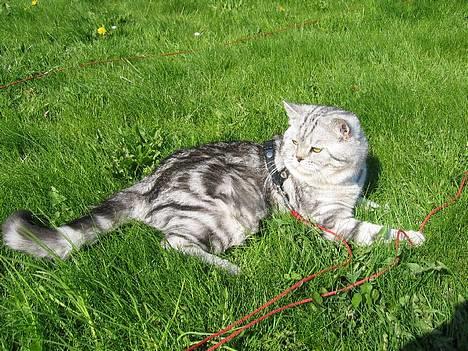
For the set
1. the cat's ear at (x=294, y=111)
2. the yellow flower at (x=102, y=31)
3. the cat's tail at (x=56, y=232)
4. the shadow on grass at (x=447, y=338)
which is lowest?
the shadow on grass at (x=447, y=338)

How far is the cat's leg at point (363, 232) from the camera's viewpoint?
7.32 ft

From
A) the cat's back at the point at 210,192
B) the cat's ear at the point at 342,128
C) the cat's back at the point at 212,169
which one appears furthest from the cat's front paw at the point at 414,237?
the cat's back at the point at 212,169

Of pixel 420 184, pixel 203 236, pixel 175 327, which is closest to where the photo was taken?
pixel 175 327

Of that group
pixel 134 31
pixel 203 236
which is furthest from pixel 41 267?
pixel 134 31

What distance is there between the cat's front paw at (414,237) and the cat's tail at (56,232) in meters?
→ 1.56

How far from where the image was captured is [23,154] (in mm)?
3215

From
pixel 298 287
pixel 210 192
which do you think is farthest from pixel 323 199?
pixel 298 287

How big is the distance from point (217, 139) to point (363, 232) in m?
1.45

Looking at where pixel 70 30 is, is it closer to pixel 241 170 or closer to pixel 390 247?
pixel 241 170

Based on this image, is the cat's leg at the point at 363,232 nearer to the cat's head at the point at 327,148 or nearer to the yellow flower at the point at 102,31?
the cat's head at the point at 327,148

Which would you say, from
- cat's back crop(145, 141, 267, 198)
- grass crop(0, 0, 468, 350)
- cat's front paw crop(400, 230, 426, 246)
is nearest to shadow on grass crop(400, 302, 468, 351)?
grass crop(0, 0, 468, 350)

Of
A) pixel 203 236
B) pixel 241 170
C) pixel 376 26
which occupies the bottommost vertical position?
pixel 203 236

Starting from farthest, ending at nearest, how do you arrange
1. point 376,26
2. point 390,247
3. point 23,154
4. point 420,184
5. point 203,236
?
point 376,26, point 23,154, point 420,184, point 203,236, point 390,247

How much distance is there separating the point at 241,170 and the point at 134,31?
346 centimetres
